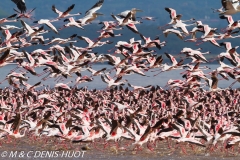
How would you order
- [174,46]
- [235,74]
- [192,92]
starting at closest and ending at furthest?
[235,74], [192,92], [174,46]

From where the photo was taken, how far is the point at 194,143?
618 inches

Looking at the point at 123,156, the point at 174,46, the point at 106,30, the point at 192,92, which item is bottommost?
the point at 123,156

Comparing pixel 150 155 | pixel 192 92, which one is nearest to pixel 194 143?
pixel 150 155

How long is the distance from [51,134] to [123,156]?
197 cm

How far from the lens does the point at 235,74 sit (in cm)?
2220

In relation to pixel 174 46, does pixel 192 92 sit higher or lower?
lower

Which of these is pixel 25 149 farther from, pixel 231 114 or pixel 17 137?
pixel 231 114

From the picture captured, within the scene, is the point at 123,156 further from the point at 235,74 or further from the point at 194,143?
the point at 235,74

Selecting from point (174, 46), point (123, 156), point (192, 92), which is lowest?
point (123, 156)

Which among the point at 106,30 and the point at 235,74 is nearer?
the point at 235,74

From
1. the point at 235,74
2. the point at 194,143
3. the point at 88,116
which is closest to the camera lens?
the point at 194,143

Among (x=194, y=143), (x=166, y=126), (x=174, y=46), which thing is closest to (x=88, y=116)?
(x=166, y=126)

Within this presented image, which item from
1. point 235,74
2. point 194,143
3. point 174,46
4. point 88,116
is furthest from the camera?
point 174,46

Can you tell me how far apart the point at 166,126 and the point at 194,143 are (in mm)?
1710
